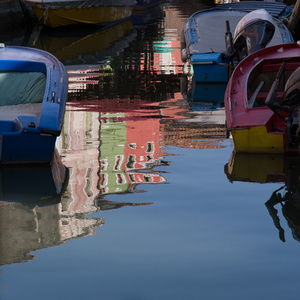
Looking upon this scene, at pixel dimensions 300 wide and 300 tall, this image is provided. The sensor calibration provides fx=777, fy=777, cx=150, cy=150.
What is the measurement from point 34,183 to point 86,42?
645 inches

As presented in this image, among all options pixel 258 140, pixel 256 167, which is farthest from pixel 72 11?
pixel 256 167

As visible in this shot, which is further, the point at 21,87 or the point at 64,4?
Answer: the point at 64,4

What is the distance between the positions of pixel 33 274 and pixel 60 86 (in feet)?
15.2

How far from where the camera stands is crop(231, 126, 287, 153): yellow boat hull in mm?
9992

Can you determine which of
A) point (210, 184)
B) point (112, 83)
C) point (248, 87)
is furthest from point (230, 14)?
point (210, 184)

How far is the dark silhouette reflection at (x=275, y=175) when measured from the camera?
330 inches

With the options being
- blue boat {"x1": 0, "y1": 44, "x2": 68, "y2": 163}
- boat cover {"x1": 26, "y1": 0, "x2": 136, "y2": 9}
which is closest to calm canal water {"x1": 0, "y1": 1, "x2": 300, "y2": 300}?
blue boat {"x1": 0, "y1": 44, "x2": 68, "y2": 163}

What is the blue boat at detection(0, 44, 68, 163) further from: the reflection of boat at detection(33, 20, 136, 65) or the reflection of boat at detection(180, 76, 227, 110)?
the reflection of boat at detection(33, 20, 136, 65)

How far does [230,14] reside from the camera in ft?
68.2

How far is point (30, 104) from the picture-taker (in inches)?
443

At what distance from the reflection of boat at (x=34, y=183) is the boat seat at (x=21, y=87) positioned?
1.60m

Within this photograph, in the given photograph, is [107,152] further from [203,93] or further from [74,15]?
[74,15]

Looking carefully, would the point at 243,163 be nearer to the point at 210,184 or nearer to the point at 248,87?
the point at 210,184

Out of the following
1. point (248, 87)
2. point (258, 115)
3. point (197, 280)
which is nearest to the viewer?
point (197, 280)
